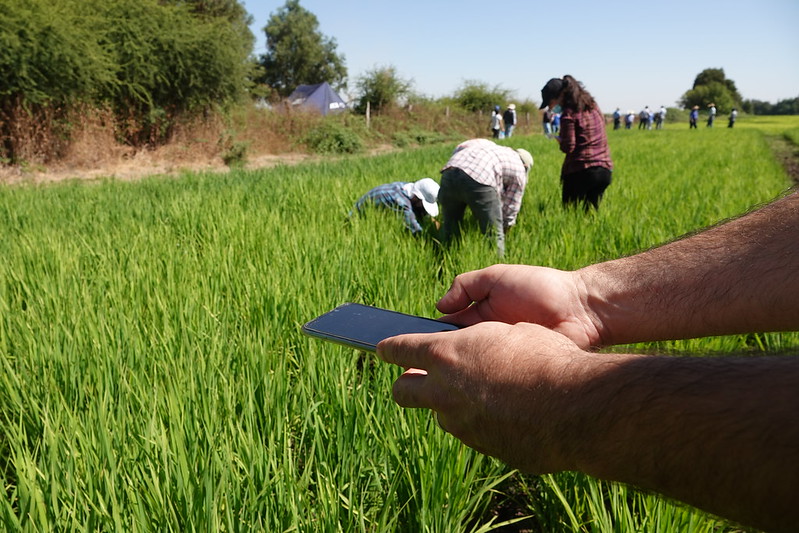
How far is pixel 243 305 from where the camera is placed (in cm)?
213

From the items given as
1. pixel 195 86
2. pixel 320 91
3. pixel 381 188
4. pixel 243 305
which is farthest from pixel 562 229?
pixel 320 91

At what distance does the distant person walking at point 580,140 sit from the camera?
3781 millimetres

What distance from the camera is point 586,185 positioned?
4.07m

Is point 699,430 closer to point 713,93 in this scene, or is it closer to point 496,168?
point 496,168

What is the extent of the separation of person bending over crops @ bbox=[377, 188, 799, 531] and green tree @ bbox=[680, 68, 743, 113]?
67.8 m

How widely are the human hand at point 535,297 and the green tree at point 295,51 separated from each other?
4418 cm

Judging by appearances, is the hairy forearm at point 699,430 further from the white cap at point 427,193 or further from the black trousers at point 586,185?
the black trousers at point 586,185

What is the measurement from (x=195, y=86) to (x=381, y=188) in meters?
12.2

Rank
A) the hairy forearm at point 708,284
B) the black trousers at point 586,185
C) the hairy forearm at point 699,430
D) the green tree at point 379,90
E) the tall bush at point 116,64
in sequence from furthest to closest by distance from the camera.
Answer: the green tree at point 379,90 → the tall bush at point 116,64 → the black trousers at point 586,185 → the hairy forearm at point 708,284 → the hairy forearm at point 699,430

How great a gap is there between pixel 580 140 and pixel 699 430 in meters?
3.86

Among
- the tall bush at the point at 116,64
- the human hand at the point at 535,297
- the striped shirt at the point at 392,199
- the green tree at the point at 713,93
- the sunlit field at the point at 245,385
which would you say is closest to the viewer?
the sunlit field at the point at 245,385

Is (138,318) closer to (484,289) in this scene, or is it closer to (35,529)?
(35,529)

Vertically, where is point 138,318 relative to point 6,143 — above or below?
below

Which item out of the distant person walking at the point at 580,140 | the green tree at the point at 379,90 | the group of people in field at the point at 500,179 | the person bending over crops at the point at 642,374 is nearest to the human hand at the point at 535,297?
the person bending over crops at the point at 642,374
